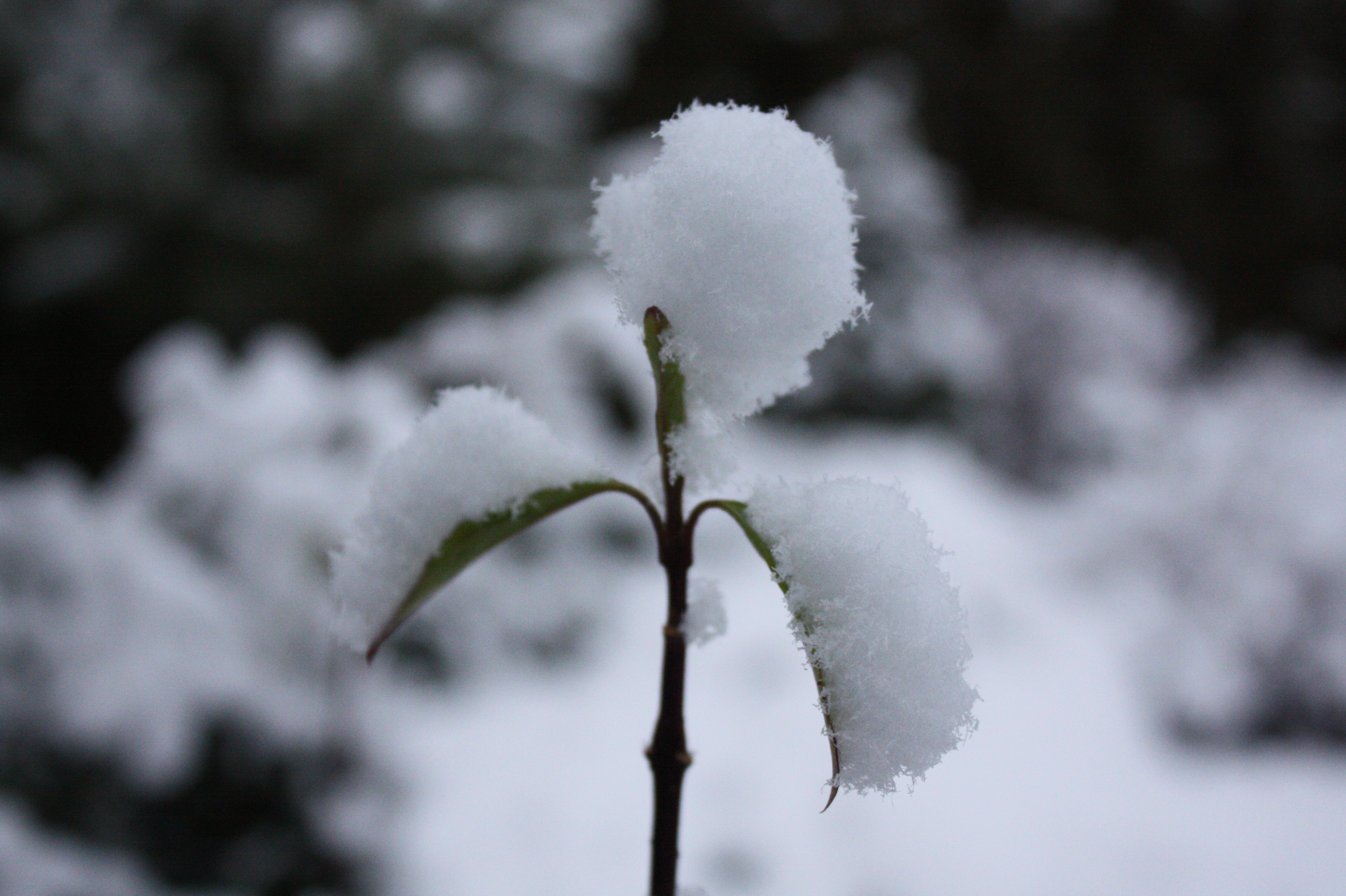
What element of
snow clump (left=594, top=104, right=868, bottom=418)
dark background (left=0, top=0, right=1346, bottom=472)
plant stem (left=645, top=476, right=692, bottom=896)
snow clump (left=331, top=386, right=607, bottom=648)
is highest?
dark background (left=0, top=0, right=1346, bottom=472)

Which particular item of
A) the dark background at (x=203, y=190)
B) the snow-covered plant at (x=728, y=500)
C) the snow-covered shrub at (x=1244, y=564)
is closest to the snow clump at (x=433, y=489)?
the snow-covered plant at (x=728, y=500)

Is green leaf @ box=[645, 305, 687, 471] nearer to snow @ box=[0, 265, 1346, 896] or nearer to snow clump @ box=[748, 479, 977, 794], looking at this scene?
snow clump @ box=[748, 479, 977, 794]

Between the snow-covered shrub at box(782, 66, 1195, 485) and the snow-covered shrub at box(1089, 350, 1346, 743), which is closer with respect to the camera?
the snow-covered shrub at box(1089, 350, 1346, 743)

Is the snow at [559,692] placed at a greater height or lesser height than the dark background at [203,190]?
lesser

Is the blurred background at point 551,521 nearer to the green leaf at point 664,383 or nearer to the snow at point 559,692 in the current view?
the snow at point 559,692

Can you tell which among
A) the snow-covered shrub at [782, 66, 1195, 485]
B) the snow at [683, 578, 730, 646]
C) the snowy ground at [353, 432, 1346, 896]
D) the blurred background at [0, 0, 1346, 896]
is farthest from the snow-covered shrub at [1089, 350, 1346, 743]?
the snow at [683, 578, 730, 646]

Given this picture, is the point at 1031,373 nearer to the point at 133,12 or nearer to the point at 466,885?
the point at 466,885

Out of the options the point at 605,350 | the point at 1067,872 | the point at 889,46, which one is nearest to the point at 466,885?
the point at 1067,872
